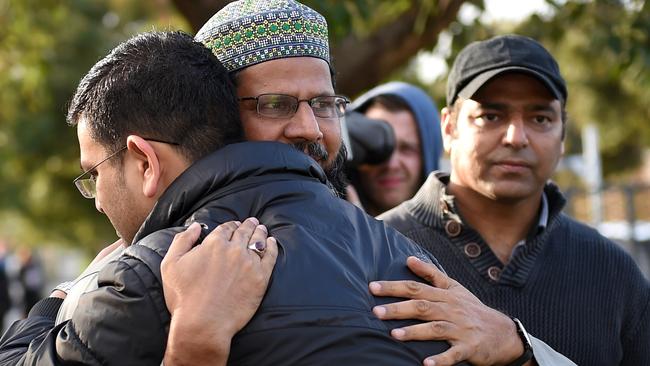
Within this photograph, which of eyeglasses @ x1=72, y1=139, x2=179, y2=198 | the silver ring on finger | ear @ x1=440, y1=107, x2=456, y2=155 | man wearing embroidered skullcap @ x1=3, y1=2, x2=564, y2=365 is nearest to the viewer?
man wearing embroidered skullcap @ x1=3, y1=2, x2=564, y2=365

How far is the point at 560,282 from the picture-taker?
3.63 metres

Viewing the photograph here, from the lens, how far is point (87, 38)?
20.1m

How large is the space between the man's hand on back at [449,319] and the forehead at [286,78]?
2.20 ft

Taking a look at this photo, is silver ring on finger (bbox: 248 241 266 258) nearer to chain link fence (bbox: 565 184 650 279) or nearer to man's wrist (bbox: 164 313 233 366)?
man's wrist (bbox: 164 313 233 366)

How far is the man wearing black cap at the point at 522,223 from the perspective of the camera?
3570 millimetres

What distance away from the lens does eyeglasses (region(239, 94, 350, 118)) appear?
2912 mm

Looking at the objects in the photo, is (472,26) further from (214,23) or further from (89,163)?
(89,163)

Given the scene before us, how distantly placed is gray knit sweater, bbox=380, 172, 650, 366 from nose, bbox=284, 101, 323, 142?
93cm

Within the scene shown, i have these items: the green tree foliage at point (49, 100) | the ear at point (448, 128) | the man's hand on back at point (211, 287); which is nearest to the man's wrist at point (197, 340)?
the man's hand on back at point (211, 287)

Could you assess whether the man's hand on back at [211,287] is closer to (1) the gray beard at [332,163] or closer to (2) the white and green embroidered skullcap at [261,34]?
(1) the gray beard at [332,163]

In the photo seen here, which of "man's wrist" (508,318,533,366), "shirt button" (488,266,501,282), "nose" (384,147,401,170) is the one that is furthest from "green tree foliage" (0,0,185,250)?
"man's wrist" (508,318,533,366)

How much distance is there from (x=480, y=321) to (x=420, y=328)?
28 cm

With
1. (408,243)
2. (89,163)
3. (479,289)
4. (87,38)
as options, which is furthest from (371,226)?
(87,38)

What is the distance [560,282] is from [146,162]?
1.67 metres
